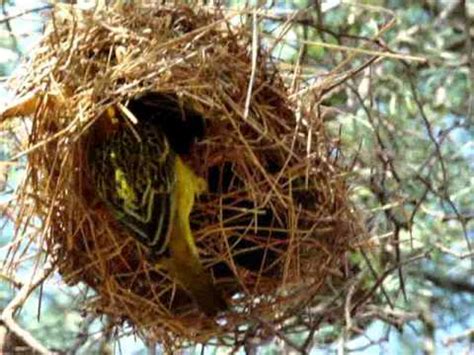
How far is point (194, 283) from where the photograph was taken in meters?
2.54

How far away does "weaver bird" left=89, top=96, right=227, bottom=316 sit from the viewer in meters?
2.49

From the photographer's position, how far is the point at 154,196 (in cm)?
253

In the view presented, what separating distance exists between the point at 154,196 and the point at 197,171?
5.7 inches

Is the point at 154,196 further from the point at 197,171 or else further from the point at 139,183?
the point at 197,171

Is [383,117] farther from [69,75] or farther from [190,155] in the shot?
[69,75]

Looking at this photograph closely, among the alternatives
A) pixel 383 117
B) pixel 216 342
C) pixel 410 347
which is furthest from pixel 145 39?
pixel 410 347

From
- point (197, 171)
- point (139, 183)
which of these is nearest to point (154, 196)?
point (139, 183)

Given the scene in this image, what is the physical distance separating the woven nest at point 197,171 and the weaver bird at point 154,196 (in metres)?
0.05

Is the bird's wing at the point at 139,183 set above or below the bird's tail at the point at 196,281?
above

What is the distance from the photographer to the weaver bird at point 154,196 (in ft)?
8.18

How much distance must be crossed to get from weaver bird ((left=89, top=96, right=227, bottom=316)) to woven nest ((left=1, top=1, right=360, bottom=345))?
0.05m

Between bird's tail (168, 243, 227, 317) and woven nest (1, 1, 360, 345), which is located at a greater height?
woven nest (1, 1, 360, 345)

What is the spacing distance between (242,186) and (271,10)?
1.24 feet

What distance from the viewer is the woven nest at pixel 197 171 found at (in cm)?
248
